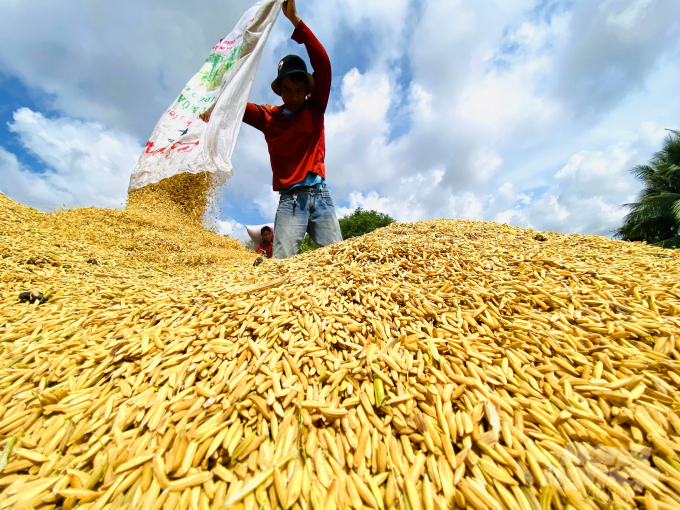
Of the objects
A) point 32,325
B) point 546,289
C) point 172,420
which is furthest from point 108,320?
point 546,289

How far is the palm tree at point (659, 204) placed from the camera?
47.4ft

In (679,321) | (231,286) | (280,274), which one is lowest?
(679,321)

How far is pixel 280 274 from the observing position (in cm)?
236

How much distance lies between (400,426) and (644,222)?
22.1 meters

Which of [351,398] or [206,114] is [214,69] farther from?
[351,398]

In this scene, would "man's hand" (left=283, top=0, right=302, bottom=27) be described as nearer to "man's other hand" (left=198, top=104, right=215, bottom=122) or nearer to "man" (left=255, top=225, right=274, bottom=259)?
"man's other hand" (left=198, top=104, right=215, bottom=122)

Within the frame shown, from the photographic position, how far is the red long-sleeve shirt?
12.0ft

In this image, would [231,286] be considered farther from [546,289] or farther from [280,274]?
[546,289]

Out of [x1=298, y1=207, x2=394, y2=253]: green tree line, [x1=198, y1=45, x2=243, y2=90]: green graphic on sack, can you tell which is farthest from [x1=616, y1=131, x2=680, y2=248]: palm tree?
[x1=198, y1=45, x2=243, y2=90]: green graphic on sack

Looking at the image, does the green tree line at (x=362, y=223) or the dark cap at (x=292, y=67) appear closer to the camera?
the dark cap at (x=292, y=67)

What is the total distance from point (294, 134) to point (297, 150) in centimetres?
20

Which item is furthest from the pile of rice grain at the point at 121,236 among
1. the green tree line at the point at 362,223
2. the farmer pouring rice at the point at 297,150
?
the green tree line at the point at 362,223

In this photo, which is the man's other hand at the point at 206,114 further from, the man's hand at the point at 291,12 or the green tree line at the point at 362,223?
the green tree line at the point at 362,223

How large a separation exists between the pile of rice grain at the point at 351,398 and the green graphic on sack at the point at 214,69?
3.27 metres
